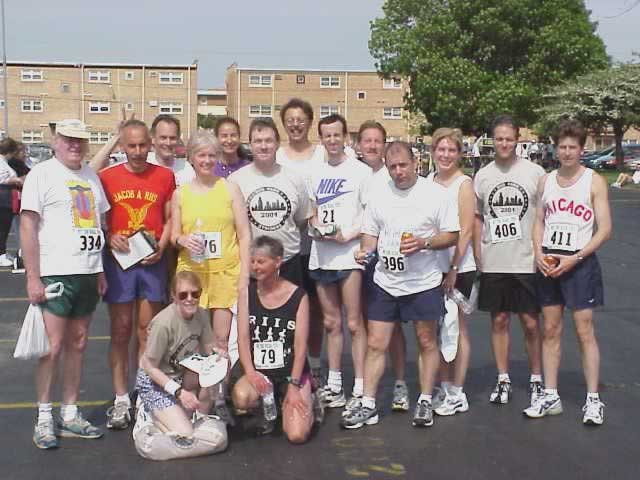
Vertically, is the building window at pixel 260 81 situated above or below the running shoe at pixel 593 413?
above

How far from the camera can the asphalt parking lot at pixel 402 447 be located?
4.80 m

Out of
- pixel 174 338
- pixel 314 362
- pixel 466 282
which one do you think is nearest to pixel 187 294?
pixel 174 338

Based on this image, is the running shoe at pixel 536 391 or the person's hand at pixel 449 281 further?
the running shoe at pixel 536 391

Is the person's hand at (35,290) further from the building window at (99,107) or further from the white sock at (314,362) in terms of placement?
the building window at (99,107)

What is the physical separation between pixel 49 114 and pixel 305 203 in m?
58.8

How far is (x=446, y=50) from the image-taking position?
136 ft

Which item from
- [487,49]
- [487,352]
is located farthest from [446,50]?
[487,352]

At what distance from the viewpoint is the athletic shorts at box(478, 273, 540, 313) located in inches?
232

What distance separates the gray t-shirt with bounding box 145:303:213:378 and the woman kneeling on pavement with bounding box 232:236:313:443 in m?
0.26

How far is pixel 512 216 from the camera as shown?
231 inches

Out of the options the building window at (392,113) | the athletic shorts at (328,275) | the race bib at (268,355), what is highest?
the building window at (392,113)

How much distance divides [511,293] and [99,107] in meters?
58.5

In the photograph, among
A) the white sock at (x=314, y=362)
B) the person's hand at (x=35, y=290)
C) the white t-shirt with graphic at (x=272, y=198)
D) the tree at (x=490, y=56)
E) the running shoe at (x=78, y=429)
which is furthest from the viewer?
the tree at (x=490, y=56)

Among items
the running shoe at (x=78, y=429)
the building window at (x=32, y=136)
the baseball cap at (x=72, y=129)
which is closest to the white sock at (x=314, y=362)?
the running shoe at (x=78, y=429)
